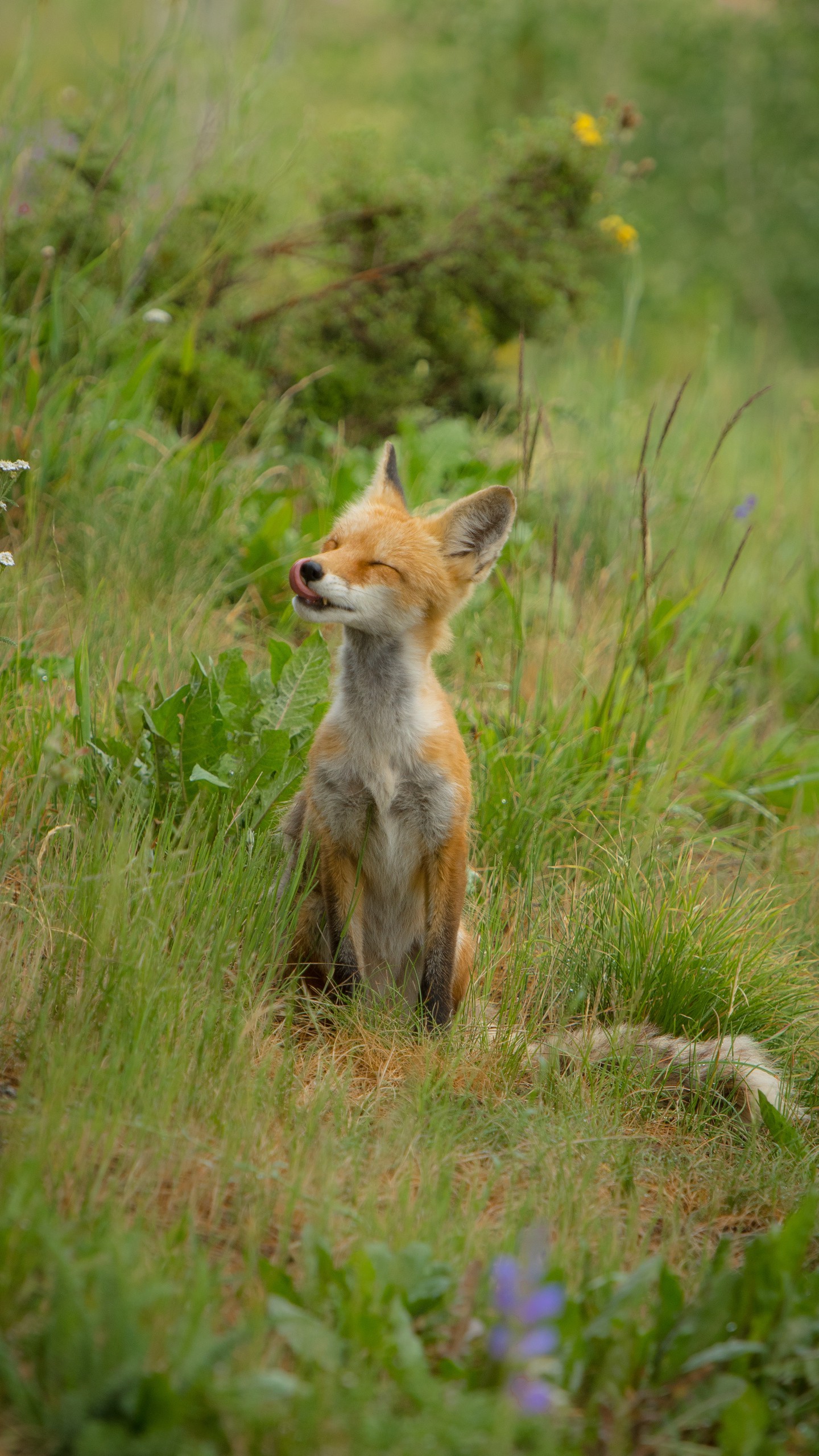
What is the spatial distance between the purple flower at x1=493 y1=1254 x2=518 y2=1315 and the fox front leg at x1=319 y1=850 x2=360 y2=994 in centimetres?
168

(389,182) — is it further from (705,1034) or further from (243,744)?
(705,1034)

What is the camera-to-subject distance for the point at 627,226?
24.7 feet

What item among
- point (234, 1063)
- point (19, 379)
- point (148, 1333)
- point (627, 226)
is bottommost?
point (234, 1063)

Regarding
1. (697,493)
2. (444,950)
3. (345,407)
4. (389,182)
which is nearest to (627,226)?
(389,182)

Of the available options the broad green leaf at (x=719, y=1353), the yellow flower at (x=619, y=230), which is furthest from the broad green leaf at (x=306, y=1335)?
the yellow flower at (x=619, y=230)

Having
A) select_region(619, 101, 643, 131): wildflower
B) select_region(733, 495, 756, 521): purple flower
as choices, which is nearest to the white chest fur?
select_region(733, 495, 756, 521): purple flower

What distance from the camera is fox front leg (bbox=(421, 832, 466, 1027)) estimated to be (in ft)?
12.3

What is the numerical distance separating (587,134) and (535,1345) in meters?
7.46

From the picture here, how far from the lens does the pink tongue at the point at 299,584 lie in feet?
11.1

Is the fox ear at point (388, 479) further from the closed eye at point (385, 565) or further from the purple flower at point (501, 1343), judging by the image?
the purple flower at point (501, 1343)

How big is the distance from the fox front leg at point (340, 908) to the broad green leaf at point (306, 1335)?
171 cm

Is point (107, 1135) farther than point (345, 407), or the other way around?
point (345, 407)

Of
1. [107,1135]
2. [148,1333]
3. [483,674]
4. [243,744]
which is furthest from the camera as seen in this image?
[483,674]

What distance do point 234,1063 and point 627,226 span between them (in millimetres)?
6544
